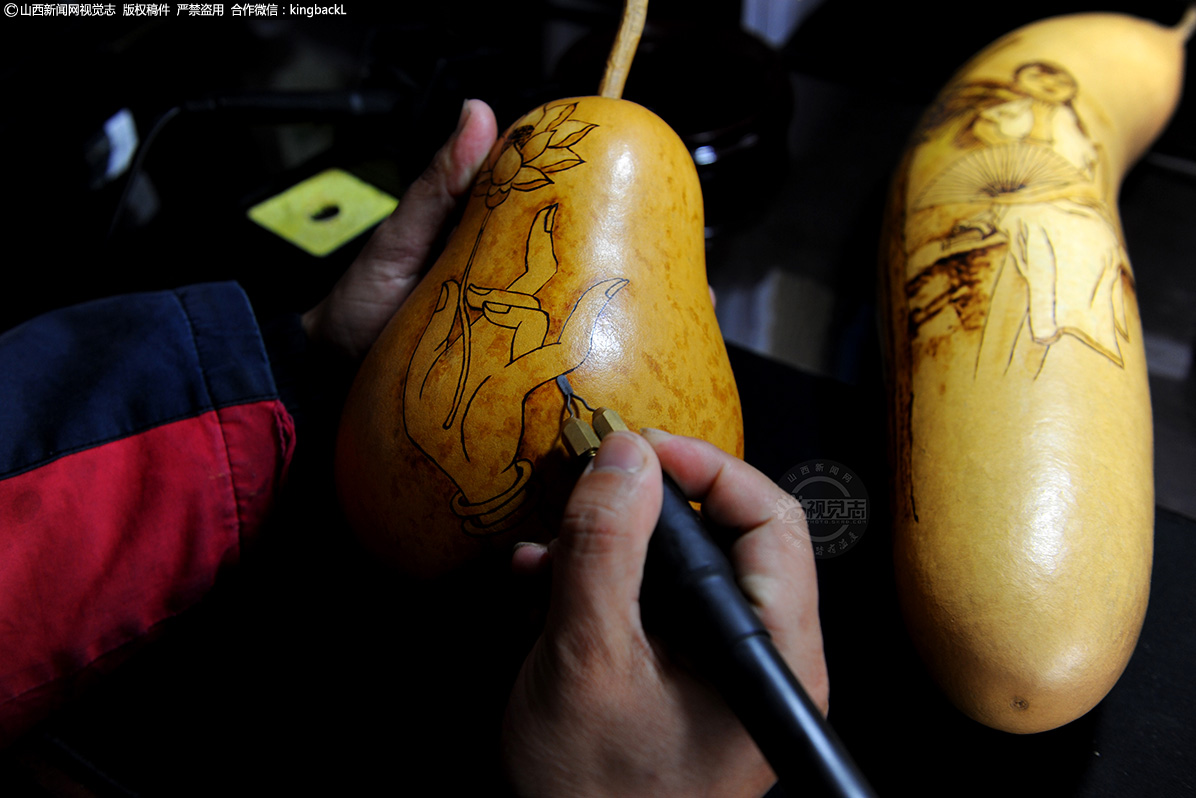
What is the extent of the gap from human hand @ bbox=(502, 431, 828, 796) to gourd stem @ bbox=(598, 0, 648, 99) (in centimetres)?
43

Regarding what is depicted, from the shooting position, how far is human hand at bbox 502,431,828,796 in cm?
49

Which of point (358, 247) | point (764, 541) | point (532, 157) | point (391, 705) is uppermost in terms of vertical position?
point (532, 157)

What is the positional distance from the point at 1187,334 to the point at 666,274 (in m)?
0.84

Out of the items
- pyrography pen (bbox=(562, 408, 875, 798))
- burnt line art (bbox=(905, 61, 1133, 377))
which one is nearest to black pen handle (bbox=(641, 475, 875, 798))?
pyrography pen (bbox=(562, 408, 875, 798))

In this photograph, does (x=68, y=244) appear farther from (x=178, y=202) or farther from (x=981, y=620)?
(x=981, y=620)

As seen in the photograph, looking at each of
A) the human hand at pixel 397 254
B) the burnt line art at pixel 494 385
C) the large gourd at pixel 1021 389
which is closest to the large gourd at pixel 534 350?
the burnt line art at pixel 494 385

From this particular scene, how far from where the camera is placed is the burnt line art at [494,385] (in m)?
0.61

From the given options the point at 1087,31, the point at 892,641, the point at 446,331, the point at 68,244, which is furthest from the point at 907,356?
the point at 68,244

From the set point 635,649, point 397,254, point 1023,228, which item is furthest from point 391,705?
point 1023,228

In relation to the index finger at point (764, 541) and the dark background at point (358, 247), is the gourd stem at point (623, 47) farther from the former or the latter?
the index finger at point (764, 541)

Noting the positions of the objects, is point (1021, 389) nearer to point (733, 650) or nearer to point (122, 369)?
point (733, 650)

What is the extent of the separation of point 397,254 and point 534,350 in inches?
13.9

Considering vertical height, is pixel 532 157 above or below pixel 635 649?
above

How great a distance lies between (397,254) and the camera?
0.90 m
